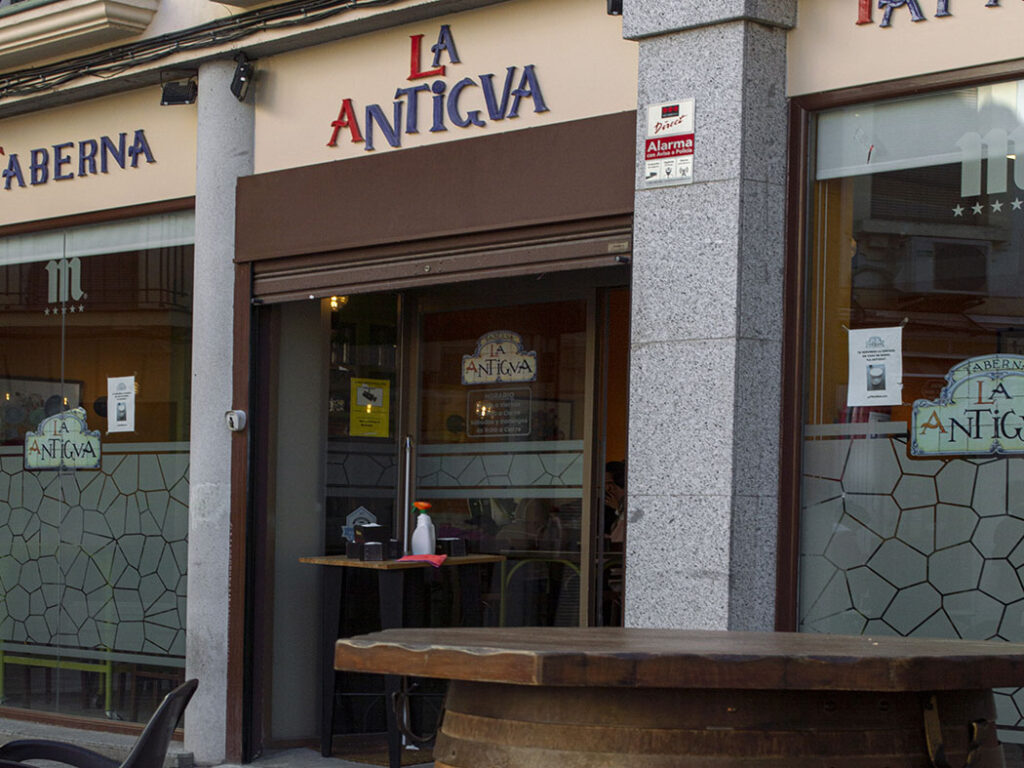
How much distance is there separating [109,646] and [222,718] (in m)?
1.41

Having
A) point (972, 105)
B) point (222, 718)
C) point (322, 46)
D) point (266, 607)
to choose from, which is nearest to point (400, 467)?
point (266, 607)

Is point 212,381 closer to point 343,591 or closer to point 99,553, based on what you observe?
point 343,591

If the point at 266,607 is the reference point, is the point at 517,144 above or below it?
above

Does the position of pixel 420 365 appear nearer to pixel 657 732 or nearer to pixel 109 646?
pixel 109 646

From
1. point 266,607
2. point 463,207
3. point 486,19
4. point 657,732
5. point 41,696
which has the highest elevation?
point 486,19

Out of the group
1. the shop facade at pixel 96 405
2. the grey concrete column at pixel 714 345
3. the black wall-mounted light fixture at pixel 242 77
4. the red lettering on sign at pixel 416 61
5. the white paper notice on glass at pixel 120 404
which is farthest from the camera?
the white paper notice on glass at pixel 120 404

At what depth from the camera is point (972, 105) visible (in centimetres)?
575

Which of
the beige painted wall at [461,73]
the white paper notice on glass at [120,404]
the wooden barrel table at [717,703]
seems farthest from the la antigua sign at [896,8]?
the white paper notice on glass at [120,404]

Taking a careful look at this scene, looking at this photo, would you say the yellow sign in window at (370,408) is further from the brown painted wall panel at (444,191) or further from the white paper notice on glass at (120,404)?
the white paper notice on glass at (120,404)

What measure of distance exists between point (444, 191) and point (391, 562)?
6.26 ft

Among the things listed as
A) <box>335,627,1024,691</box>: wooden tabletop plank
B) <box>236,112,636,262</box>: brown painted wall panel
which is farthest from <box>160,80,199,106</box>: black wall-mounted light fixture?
<box>335,627,1024,691</box>: wooden tabletop plank

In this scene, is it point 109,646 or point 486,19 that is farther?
point 109,646

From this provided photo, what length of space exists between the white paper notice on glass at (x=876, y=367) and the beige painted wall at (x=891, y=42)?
0.99 metres

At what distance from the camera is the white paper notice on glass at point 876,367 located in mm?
5934
